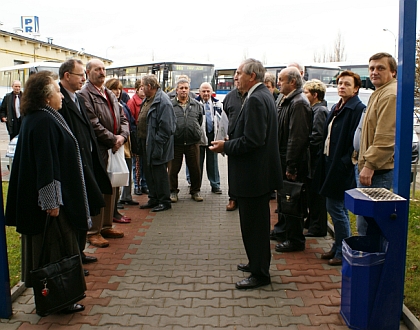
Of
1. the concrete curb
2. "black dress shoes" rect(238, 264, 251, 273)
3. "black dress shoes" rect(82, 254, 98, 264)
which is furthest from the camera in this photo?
"black dress shoes" rect(82, 254, 98, 264)

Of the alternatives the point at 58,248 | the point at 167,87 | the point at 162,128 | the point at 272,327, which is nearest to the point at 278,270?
the point at 272,327

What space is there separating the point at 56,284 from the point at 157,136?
3685 millimetres

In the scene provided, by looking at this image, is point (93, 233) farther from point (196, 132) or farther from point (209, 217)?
point (196, 132)

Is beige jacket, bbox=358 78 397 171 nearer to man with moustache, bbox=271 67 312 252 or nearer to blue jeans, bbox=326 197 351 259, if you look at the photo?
blue jeans, bbox=326 197 351 259

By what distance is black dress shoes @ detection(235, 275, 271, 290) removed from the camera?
4.15 metres

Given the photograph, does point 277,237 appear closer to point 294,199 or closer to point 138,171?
point 294,199

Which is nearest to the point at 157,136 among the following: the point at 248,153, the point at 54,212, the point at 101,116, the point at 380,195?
the point at 101,116

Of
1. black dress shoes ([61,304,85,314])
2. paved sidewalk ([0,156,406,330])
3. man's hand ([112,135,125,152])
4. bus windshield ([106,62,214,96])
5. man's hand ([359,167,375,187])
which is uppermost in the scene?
bus windshield ([106,62,214,96])

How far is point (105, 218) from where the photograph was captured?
5.81m

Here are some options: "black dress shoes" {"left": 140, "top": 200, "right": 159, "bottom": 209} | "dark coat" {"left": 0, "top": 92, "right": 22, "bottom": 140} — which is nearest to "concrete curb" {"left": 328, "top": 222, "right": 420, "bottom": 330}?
"black dress shoes" {"left": 140, "top": 200, "right": 159, "bottom": 209}

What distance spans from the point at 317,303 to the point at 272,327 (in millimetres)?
614

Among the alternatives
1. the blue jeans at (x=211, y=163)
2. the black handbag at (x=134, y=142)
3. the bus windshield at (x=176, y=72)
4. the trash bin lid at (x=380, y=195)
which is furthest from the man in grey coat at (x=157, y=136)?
the bus windshield at (x=176, y=72)

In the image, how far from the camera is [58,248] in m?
3.62

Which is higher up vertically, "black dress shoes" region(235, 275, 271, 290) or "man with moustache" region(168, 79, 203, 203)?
"man with moustache" region(168, 79, 203, 203)
